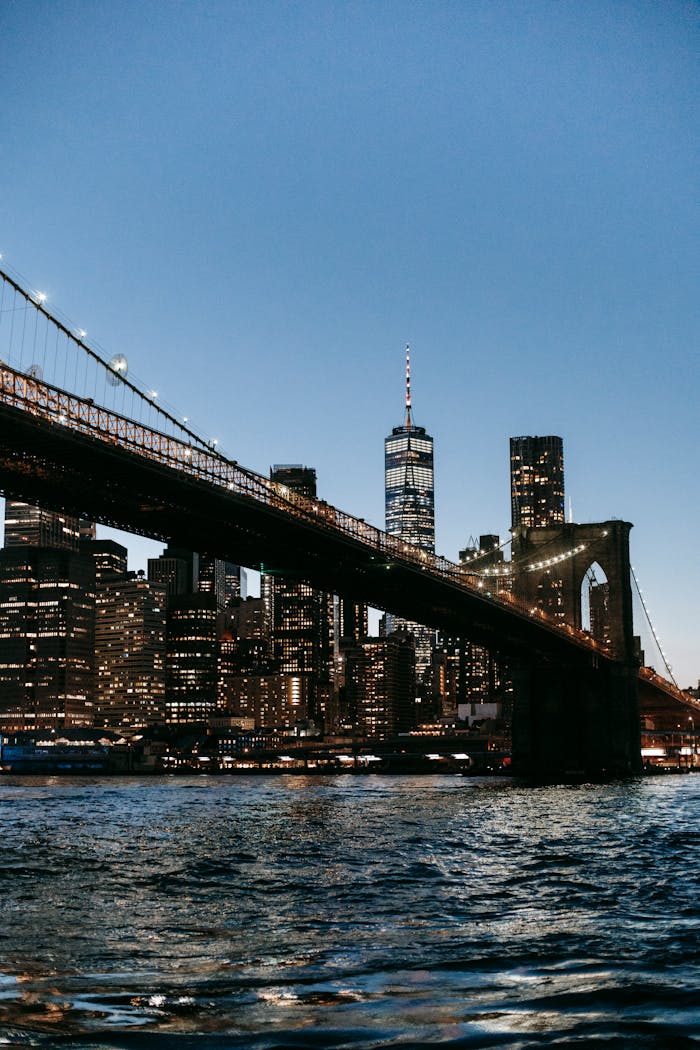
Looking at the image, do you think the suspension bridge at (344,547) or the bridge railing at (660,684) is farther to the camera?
the bridge railing at (660,684)

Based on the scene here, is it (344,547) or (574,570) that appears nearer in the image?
(344,547)

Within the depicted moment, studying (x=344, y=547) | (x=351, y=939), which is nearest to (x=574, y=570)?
(x=344, y=547)

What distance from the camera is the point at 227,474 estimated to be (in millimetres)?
56969

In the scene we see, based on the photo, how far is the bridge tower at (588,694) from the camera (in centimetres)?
9200

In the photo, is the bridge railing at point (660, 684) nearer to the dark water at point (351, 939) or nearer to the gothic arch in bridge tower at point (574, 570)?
the gothic arch in bridge tower at point (574, 570)

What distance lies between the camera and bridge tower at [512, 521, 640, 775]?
92.0 metres

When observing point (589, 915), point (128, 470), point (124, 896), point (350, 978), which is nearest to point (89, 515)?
point (128, 470)

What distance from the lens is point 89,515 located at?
178 feet

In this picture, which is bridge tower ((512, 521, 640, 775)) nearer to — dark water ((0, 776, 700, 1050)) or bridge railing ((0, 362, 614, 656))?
bridge railing ((0, 362, 614, 656))

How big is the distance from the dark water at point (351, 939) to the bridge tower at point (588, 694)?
5782 centimetres

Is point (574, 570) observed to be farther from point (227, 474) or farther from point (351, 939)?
point (351, 939)

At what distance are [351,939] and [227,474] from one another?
42.9m

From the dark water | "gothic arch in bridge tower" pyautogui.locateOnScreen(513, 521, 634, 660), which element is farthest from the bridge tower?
the dark water

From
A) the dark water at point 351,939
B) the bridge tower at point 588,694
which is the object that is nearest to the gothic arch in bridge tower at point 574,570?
the bridge tower at point 588,694
